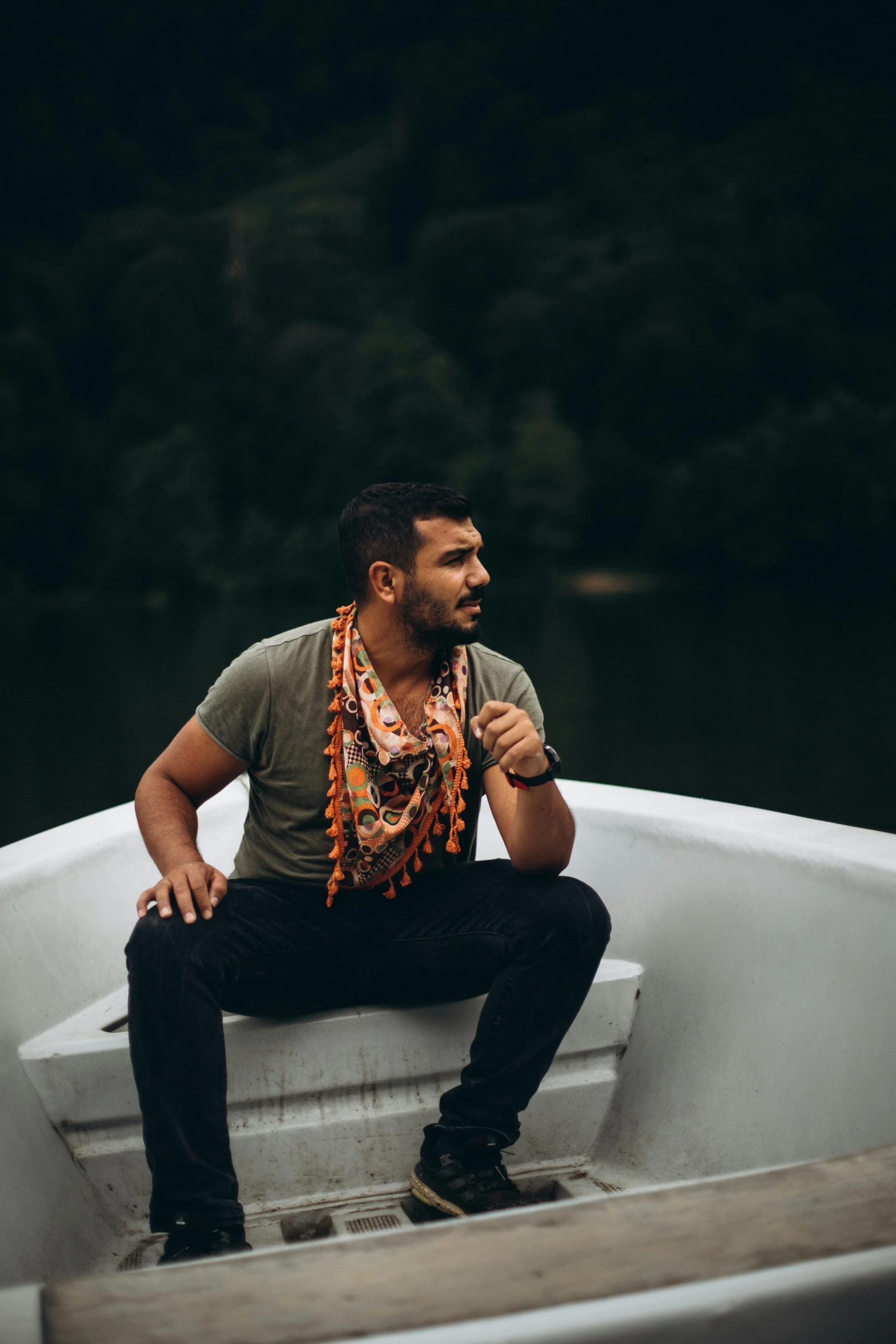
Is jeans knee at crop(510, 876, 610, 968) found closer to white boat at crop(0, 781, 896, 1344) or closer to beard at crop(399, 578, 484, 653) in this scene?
white boat at crop(0, 781, 896, 1344)

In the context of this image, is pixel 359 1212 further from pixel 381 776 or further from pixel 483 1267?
pixel 483 1267

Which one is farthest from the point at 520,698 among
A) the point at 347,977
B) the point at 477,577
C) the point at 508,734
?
the point at 347,977

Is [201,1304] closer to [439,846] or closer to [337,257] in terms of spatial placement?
[439,846]

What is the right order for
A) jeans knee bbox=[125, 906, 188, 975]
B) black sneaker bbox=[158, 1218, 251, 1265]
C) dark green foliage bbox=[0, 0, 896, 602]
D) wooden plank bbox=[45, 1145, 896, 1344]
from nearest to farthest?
1. wooden plank bbox=[45, 1145, 896, 1344]
2. black sneaker bbox=[158, 1218, 251, 1265]
3. jeans knee bbox=[125, 906, 188, 975]
4. dark green foliage bbox=[0, 0, 896, 602]

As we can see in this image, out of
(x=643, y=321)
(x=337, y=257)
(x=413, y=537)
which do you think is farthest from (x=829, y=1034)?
(x=337, y=257)

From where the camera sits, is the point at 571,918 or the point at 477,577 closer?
the point at 571,918

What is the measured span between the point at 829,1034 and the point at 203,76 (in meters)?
69.7

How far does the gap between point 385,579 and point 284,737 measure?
9.6 inches

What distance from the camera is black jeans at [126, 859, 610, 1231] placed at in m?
1.31

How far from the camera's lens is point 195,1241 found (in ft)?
4.12

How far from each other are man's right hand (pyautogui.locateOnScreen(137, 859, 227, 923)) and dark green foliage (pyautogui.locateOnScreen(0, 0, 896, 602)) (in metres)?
32.0

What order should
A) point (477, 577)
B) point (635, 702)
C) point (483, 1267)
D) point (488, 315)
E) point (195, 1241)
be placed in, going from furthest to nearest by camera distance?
point (488, 315) < point (635, 702) < point (477, 577) < point (195, 1241) < point (483, 1267)

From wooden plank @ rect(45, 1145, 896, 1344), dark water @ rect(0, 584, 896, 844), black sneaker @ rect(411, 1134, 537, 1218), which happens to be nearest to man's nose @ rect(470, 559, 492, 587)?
black sneaker @ rect(411, 1134, 537, 1218)

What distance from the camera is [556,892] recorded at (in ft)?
4.97
